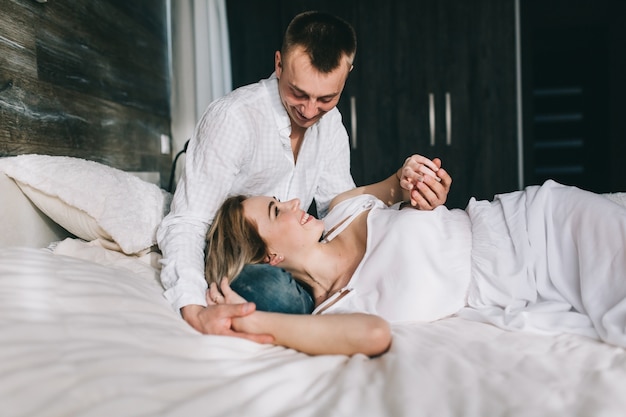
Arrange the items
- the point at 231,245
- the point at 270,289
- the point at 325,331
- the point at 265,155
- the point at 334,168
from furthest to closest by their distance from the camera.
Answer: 1. the point at 334,168
2. the point at 265,155
3. the point at 231,245
4. the point at 270,289
5. the point at 325,331

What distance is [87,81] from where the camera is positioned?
229 centimetres

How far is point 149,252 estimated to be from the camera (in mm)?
1796

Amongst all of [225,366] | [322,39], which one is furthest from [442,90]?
[225,366]

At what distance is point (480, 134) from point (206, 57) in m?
1.84

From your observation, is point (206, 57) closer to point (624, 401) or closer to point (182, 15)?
point (182, 15)

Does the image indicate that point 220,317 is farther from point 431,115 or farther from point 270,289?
point 431,115

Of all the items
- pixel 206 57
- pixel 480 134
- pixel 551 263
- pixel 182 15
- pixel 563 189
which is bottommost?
pixel 551 263

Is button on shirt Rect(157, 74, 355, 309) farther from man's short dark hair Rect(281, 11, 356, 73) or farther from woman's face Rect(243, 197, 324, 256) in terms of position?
man's short dark hair Rect(281, 11, 356, 73)

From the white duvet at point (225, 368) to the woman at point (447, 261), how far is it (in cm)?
7

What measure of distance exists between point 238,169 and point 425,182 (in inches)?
22.1

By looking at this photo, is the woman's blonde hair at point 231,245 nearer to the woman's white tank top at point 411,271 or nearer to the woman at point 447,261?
the woman at point 447,261

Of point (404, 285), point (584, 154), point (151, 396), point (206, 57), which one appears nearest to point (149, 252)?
point (404, 285)

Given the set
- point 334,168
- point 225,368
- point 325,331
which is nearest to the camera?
point 225,368

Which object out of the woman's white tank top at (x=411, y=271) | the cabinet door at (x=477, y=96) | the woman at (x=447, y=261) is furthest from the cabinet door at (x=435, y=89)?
the woman's white tank top at (x=411, y=271)
